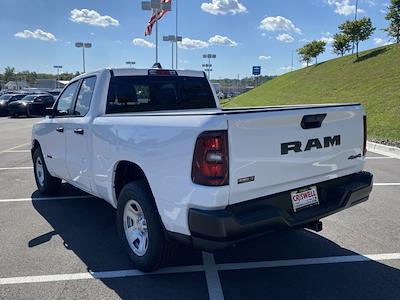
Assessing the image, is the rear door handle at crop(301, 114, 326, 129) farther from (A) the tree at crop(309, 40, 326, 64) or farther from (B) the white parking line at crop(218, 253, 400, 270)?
(A) the tree at crop(309, 40, 326, 64)

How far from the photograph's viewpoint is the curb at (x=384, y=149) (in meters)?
10.7

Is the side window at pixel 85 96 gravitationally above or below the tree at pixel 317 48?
below

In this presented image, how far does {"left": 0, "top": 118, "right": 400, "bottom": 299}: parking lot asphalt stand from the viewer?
143 inches

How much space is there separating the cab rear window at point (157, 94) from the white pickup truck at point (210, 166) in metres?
0.02

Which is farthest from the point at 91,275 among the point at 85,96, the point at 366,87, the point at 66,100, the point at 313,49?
the point at 313,49

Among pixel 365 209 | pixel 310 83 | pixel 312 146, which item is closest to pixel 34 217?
pixel 312 146

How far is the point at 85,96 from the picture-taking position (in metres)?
5.31

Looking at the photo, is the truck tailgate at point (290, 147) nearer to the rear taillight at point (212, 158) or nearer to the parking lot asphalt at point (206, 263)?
the rear taillight at point (212, 158)

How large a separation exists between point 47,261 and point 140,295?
4.15ft

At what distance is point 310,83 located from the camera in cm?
3838

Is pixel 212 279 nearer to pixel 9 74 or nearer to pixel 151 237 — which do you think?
pixel 151 237

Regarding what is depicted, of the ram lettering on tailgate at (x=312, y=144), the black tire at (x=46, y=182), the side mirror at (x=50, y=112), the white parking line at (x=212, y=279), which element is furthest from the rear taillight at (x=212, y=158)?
the black tire at (x=46, y=182)

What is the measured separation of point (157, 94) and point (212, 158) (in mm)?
2420

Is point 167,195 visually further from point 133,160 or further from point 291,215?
point 291,215
